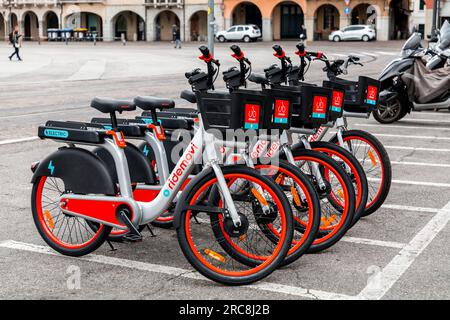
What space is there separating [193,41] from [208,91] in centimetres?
6268

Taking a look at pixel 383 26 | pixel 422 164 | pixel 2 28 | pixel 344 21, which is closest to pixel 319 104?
pixel 422 164

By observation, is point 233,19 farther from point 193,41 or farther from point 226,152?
point 226,152

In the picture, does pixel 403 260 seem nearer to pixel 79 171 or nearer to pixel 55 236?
pixel 79 171

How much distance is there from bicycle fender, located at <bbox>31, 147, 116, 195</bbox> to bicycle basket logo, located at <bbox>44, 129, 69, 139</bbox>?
0.09 meters

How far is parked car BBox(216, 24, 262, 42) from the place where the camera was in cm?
5903

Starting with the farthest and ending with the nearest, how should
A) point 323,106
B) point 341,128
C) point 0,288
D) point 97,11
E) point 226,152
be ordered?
point 97,11, point 341,128, point 323,106, point 226,152, point 0,288

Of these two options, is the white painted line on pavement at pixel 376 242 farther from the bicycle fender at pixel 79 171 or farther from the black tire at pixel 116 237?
the bicycle fender at pixel 79 171

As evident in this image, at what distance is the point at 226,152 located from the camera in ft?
16.1

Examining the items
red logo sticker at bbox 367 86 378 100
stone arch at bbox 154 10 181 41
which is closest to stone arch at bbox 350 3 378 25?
stone arch at bbox 154 10 181 41

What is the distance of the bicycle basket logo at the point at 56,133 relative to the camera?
517 cm

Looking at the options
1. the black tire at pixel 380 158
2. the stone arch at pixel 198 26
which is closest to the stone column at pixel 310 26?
the stone arch at pixel 198 26

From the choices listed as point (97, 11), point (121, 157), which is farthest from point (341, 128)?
point (97, 11)
